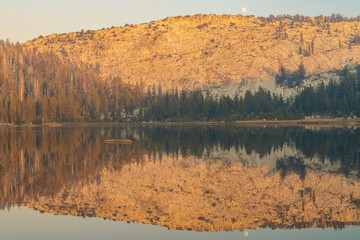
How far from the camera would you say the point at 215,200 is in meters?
24.3

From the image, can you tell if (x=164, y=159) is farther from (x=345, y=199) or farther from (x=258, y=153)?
(x=345, y=199)

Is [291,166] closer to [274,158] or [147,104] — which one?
[274,158]

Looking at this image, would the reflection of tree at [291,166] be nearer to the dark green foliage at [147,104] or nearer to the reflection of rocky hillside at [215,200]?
the reflection of rocky hillside at [215,200]

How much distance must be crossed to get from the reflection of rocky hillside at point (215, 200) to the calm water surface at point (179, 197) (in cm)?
6

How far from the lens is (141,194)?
1028 inches

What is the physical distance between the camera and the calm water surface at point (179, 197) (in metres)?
19.1

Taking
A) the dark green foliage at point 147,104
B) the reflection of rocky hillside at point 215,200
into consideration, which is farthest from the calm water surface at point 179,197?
the dark green foliage at point 147,104

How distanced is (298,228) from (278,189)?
7972mm

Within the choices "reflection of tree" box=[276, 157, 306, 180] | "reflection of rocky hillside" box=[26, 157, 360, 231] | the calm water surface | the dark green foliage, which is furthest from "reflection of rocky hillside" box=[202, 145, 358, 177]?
the dark green foliage

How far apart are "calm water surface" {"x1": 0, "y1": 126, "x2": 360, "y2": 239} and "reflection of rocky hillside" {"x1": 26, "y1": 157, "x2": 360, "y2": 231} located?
56 millimetres

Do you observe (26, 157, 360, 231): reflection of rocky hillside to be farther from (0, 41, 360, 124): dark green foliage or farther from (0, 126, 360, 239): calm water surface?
(0, 41, 360, 124): dark green foliage

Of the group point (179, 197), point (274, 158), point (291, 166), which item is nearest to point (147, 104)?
point (274, 158)

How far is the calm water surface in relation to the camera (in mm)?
19078

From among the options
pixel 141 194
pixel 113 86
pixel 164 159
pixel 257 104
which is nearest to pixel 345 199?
pixel 141 194
